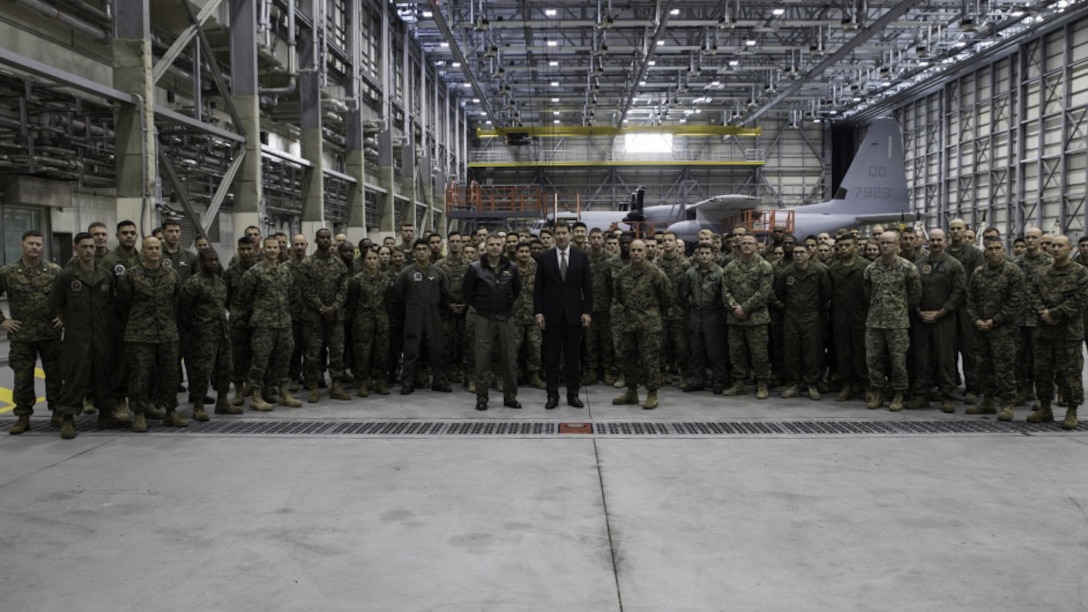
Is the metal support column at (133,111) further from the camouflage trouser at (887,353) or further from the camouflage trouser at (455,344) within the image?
the camouflage trouser at (887,353)

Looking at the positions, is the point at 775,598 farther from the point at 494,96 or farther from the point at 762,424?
the point at 494,96

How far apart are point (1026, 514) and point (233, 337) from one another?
6482mm

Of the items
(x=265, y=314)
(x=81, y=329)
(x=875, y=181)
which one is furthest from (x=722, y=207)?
(x=81, y=329)

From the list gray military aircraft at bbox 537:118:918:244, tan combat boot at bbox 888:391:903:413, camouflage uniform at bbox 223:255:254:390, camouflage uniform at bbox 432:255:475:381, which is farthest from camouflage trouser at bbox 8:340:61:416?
gray military aircraft at bbox 537:118:918:244

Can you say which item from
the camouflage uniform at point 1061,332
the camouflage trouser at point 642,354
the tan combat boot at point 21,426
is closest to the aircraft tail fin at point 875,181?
the camouflage uniform at point 1061,332

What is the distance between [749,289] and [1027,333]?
2.49 m

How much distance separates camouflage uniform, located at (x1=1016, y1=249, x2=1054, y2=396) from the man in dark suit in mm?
3866

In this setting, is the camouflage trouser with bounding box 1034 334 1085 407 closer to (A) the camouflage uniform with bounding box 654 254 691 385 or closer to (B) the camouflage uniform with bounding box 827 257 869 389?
(B) the camouflage uniform with bounding box 827 257 869 389

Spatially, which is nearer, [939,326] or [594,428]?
[594,428]

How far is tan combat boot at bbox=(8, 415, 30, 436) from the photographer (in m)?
6.17

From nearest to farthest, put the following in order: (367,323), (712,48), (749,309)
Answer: (749,309) < (367,323) < (712,48)

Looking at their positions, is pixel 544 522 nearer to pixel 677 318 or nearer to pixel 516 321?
pixel 516 321

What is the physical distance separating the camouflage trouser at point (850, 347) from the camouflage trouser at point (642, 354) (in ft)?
6.41

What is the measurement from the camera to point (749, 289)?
780cm
